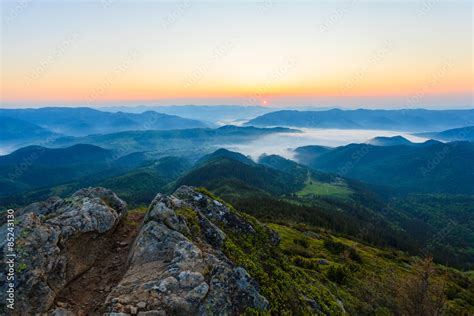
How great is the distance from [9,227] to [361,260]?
48231 millimetres

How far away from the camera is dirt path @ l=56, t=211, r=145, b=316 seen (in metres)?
11.5

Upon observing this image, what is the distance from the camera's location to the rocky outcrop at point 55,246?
10.7 metres

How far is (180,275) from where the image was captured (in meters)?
11.7

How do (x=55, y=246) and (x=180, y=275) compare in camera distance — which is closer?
(x=180, y=275)

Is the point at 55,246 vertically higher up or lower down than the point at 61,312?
higher up

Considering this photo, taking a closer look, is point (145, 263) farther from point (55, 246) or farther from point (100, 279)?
point (55, 246)

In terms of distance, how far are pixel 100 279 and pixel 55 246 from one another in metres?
2.55

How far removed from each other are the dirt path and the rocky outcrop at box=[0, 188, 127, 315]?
36 cm

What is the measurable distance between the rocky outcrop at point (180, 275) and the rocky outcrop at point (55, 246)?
2301 mm
